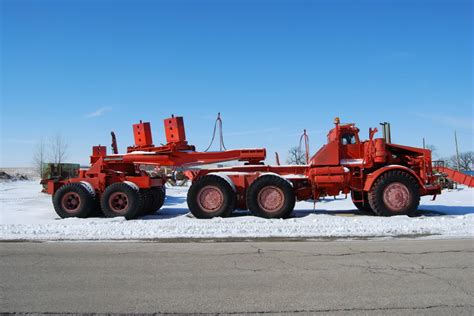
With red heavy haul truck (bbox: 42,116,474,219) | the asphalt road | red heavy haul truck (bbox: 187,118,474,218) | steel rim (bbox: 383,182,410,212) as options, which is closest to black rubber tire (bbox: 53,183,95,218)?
red heavy haul truck (bbox: 42,116,474,219)

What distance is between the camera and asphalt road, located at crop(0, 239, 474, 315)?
4.73m

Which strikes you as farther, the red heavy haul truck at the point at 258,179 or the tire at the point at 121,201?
the tire at the point at 121,201

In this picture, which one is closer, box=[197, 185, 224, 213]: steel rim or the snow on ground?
the snow on ground

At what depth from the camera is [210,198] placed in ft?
43.3

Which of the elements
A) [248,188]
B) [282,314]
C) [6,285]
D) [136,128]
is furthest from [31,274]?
[136,128]

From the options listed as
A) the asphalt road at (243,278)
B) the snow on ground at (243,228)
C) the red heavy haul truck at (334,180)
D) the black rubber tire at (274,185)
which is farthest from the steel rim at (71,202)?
the black rubber tire at (274,185)

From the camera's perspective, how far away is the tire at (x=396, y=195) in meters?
12.8

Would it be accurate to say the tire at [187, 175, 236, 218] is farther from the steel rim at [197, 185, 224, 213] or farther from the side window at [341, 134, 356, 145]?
the side window at [341, 134, 356, 145]

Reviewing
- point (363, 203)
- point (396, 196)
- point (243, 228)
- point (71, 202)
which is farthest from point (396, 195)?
point (71, 202)

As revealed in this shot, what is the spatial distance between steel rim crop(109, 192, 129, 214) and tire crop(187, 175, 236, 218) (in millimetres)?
2096

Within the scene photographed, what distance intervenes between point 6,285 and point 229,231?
5631 millimetres

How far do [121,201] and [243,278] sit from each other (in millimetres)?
8559

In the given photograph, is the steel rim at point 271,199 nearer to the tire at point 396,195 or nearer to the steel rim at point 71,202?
the tire at point 396,195

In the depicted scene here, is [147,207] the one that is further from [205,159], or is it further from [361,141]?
[361,141]
